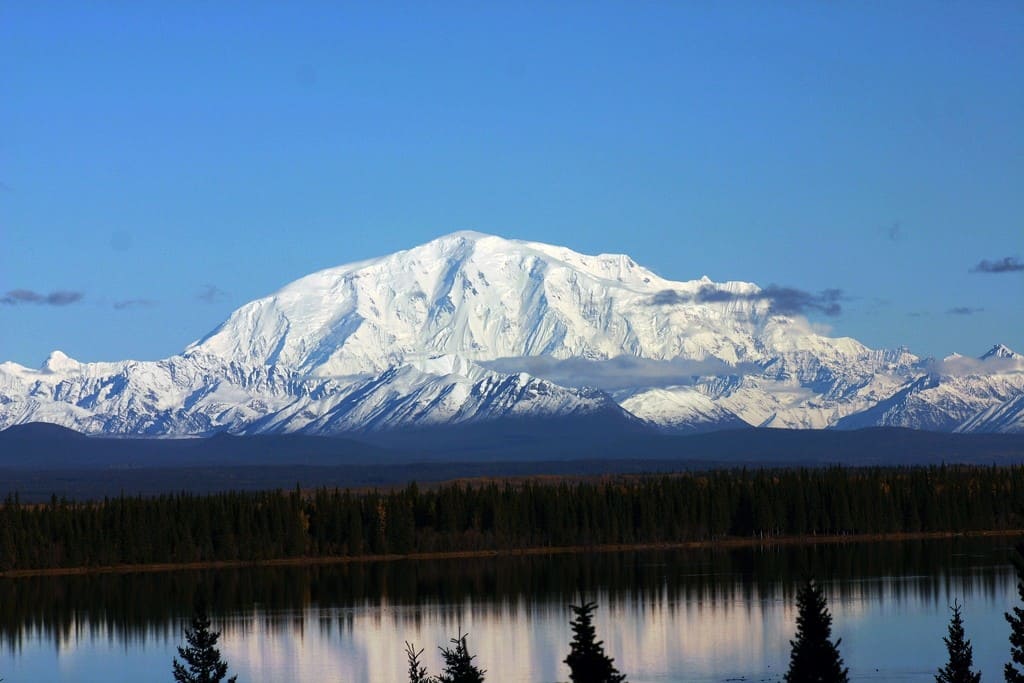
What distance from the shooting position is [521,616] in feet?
400

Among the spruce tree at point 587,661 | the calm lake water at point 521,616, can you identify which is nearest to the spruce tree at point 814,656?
the spruce tree at point 587,661

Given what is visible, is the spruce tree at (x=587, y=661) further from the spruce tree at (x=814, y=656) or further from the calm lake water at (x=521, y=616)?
the calm lake water at (x=521, y=616)

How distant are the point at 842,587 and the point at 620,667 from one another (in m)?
39.8

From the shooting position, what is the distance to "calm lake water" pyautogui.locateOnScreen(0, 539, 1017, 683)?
100188 mm

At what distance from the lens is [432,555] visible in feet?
647

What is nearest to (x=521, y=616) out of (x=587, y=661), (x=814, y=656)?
(x=814, y=656)

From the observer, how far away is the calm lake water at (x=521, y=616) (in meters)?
100

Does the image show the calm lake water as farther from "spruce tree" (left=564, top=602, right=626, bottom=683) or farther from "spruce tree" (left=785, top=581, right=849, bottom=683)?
"spruce tree" (left=564, top=602, right=626, bottom=683)

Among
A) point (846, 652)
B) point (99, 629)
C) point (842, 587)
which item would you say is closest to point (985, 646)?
point (846, 652)

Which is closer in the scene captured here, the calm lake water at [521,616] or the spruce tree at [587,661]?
the spruce tree at [587,661]

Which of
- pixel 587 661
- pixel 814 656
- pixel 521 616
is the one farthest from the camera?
pixel 521 616

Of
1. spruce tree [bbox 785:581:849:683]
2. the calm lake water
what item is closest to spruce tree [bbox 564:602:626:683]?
spruce tree [bbox 785:581:849:683]

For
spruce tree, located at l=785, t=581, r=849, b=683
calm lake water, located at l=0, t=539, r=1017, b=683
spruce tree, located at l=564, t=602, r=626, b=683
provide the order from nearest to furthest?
spruce tree, located at l=564, t=602, r=626, b=683
spruce tree, located at l=785, t=581, r=849, b=683
calm lake water, located at l=0, t=539, r=1017, b=683

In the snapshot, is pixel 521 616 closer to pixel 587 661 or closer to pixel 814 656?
pixel 814 656
